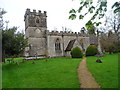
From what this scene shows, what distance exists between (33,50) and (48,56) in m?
3.91

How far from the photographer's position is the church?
27.9 meters

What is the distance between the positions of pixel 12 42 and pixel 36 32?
14081 millimetres

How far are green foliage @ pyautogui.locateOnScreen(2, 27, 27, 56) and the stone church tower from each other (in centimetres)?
1168

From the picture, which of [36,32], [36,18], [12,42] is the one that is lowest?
[12,42]

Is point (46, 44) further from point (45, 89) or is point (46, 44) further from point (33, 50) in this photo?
point (45, 89)

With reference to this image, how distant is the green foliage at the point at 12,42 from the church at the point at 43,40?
37.8ft

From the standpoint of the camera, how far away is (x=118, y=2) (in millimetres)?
3484

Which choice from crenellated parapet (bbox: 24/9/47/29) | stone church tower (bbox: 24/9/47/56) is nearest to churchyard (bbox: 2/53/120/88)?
stone church tower (bbox: 24/9/47/56)

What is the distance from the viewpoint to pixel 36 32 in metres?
28.7

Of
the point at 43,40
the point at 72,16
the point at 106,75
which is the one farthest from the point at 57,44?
the point at 72,16

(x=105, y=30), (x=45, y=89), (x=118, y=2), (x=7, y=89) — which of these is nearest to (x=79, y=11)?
(x=118, y=2)

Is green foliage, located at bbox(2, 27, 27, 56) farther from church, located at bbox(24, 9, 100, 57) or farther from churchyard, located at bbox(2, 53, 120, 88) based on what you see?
church, located at bbox(24, 9, 100, 57)

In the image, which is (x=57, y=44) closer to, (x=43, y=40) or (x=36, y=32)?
(x=43, y=40)

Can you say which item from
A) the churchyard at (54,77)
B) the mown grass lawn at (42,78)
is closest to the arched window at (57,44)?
the churchyard at (54,77)
